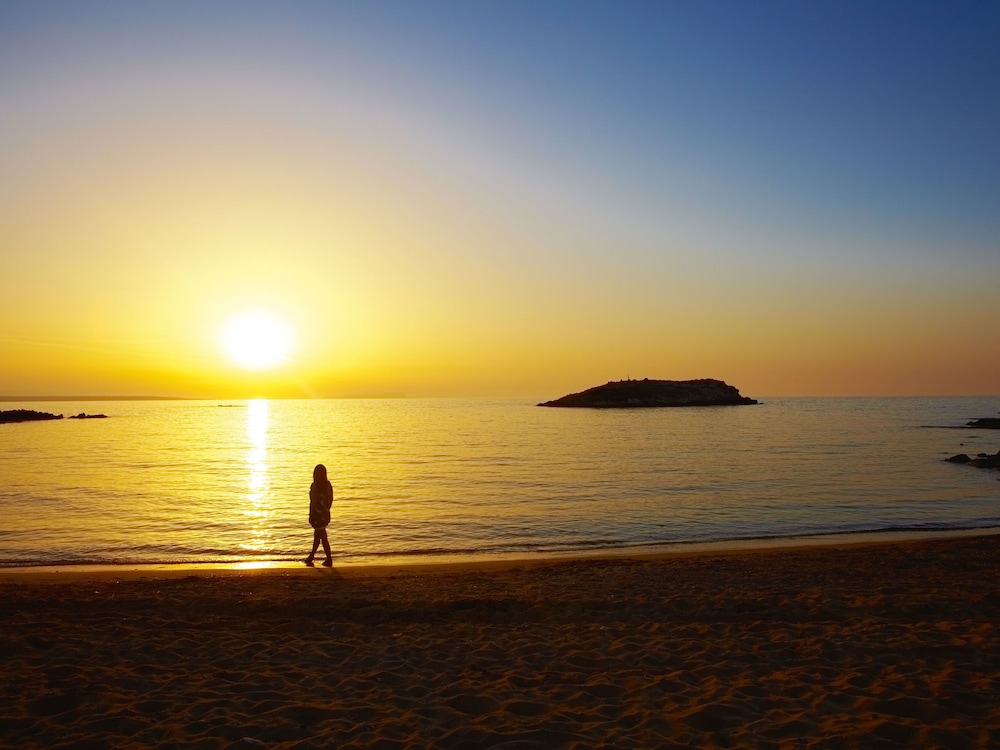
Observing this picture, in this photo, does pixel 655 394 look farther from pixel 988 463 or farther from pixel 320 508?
pixel 320 508

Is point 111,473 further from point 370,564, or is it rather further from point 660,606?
point 660,606

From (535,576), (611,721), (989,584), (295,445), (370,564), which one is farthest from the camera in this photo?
(295,445)

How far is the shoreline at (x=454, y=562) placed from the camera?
14742 millimetres

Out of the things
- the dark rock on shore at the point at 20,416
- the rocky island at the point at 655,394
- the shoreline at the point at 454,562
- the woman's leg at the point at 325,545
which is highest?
the rocky island at the point at 655,394

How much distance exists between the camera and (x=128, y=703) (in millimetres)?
7055

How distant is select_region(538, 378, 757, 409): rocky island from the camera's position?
158 m

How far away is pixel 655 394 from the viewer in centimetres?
16288

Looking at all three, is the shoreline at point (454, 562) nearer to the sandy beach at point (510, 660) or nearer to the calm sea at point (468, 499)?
the calm sea at point (468, 499)

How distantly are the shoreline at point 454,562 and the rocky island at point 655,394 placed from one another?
137536 mm

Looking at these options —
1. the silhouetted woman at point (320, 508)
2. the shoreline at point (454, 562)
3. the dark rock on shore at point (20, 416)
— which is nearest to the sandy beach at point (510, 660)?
the shoreline at point (454, 562)

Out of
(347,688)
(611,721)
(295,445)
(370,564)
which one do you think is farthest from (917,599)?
(295,445)

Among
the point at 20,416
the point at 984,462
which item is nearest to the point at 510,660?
the point at 984,462

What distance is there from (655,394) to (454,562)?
498 ft

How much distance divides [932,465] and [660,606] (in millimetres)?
35327
